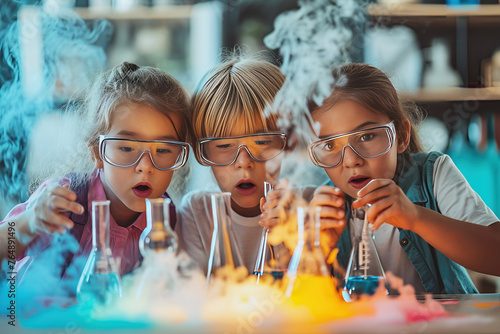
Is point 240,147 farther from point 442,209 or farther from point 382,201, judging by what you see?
point 442,209

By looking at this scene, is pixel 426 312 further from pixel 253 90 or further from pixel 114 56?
pixel 114 56

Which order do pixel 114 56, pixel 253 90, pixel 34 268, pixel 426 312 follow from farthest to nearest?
pixel 114 56 → pixel 253 90 → pixel 34 268 → pixel 426 312

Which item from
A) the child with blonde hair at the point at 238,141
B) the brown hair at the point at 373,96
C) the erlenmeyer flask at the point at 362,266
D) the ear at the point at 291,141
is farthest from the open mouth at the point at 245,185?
the erlenmeyer flask at the point at 362,266

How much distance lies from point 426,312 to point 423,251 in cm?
39

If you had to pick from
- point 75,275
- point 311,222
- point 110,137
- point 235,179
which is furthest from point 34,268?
point 311,222

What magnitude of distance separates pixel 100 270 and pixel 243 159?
0.43 metres

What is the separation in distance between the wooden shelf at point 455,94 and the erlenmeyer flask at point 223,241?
620 mm

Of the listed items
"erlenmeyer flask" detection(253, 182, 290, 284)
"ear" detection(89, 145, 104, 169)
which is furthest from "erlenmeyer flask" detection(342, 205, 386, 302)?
"ear" detection(89, 145, 104, 169)

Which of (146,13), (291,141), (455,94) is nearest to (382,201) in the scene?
(291,141)

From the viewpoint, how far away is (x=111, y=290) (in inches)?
33.8

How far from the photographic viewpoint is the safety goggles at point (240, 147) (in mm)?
1176

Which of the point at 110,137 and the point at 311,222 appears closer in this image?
the point at 311,222

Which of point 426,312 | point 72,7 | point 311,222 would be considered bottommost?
point 426,312

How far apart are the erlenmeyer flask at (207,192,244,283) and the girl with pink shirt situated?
0.74 ft
